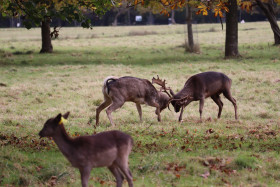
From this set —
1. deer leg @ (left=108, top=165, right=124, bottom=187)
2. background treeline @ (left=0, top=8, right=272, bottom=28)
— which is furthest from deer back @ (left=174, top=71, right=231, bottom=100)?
background treeline @ (left=0, top=8, right=272, bottom=28)

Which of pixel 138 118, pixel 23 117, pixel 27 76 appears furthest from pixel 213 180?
pixel 27 76

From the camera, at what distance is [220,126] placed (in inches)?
412

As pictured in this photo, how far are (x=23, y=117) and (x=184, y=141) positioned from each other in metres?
4.89

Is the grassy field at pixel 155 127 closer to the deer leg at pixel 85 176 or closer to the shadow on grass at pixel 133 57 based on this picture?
the shadow on grass at pixel 133 57

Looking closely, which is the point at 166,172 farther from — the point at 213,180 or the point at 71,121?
the point at 71,121

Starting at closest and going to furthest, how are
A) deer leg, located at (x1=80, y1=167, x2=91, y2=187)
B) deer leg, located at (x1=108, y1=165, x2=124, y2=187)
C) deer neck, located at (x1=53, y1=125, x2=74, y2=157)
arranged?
deer leg, located at (x1=80, y1=167, x2=91, y2=187)
deer neck, located at (x1=53, y1=125, x2=74, y2=157)
deer leg, located at (x1=108, y1=165, x2=124, y2=187)

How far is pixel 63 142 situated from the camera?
5902 mm

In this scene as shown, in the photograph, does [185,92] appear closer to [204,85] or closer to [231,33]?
[204,85]

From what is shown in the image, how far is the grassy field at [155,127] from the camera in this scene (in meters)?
7.00

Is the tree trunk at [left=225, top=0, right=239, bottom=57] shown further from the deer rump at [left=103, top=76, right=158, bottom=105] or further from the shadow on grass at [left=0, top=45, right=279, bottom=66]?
the deer rump at [left=103, top=76, right=158, bottom=105]

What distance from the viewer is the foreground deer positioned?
5.80 meters

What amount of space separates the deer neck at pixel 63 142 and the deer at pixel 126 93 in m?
4.68

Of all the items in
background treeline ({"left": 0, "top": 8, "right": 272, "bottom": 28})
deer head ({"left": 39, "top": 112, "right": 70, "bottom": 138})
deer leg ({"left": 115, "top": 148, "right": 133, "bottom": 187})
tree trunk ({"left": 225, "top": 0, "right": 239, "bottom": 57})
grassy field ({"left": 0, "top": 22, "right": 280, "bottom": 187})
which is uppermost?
background treeline ({"left": 0, "top": 8, "right": 272, "bottom": 28})

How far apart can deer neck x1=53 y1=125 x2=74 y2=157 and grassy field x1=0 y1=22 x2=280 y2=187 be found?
3.20ft
